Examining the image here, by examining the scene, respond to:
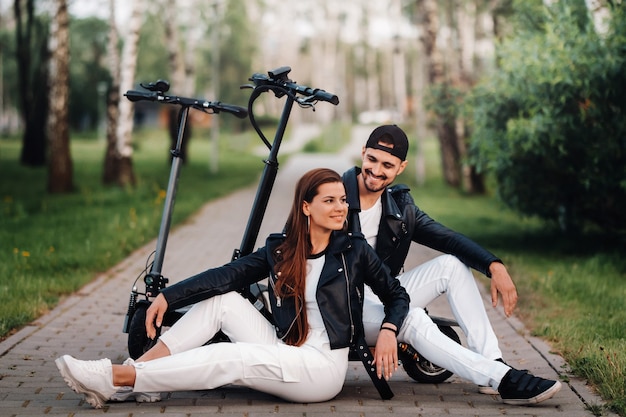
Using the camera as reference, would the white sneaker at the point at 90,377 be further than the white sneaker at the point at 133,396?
No

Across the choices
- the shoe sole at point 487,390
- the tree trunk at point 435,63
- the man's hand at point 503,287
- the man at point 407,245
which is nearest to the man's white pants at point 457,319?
the man at point 407,245

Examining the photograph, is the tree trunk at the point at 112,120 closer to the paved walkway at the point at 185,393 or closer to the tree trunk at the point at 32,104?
the tree trunk at the point at 32,104

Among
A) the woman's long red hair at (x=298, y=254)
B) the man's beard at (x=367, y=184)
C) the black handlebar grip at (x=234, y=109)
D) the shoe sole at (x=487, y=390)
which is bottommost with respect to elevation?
the shoe sole at (x=487, y=390)

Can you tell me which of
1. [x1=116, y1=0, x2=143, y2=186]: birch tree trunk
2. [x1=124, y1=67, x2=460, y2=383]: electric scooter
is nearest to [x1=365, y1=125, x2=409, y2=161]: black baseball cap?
[x1=124, y1=67, x2=460, y2=383]: electric scooter

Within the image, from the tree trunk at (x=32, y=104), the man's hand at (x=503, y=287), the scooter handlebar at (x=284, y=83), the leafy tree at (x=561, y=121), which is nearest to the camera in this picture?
the man's hand at (x=503, y=287)

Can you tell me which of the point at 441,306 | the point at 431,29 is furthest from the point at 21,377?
the point at 431,29

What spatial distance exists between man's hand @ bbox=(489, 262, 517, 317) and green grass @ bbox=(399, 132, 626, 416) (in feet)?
2.23

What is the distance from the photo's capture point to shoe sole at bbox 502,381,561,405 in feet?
17.6

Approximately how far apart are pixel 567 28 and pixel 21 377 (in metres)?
7.86

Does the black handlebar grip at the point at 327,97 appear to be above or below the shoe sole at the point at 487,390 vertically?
above

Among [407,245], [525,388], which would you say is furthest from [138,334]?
[525,388]

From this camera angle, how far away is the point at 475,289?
19.2ft

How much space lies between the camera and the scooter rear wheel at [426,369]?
6098mm

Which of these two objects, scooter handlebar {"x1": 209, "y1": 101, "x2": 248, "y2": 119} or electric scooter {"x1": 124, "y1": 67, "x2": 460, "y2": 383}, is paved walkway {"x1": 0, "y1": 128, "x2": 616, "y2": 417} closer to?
electric scooter {"x1": 124, "y1": 67, "x2": 460, "y2": 383}
